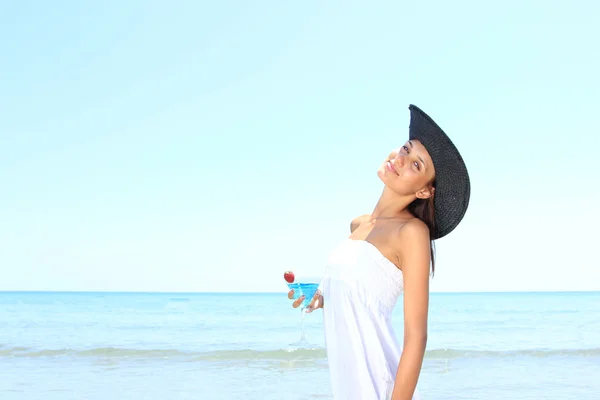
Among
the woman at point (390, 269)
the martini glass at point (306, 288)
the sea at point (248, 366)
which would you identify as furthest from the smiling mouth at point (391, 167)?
the sea at point (248, 366)

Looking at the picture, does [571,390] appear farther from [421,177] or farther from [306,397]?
[421,177]

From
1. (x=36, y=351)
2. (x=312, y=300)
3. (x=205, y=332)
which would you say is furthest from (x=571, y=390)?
(x=205, y=332)

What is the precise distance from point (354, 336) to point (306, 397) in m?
6.57

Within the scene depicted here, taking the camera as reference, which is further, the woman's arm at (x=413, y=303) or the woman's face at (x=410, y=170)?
the woman's face at (x=410, y=170)

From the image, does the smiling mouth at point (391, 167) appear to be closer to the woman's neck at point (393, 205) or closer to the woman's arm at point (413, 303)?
the woman's neck at point (393, 205)

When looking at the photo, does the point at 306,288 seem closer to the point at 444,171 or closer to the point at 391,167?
the point at 391,167

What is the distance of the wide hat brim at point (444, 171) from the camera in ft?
7.95

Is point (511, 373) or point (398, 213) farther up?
point (398, 213)

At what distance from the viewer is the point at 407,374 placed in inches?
88.4

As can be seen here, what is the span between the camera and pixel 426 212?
2598mm

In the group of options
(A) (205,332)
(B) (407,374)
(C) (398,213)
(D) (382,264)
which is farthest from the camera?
(A) (205,332)

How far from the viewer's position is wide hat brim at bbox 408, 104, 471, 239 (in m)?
2.42

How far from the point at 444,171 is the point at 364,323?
60 centimetres

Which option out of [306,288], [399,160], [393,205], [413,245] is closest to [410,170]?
[399,160]
